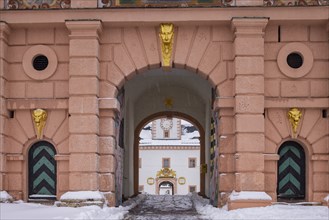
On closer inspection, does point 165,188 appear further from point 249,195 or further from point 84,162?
point 249,195

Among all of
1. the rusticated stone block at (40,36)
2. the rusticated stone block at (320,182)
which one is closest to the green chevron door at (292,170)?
the rusticated stone block at (320,182)

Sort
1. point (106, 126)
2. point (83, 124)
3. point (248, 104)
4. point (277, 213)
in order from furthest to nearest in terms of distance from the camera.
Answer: point (106, 126) → point (83, 124) → point (248, 104) → point (277, 213)

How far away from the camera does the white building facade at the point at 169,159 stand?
66419 mm

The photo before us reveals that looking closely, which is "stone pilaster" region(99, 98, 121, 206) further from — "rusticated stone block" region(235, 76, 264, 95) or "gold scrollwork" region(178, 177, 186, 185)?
"gold scrollwork" region(178, 177, 186, 185)

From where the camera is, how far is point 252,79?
16.6 m

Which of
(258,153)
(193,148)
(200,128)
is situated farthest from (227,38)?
(193,148)

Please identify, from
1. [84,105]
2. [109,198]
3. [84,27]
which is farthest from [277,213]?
[84,27]

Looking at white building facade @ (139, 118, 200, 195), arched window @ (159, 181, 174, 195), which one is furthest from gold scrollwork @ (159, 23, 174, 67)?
arched window @ (159, 181, 174, 195)

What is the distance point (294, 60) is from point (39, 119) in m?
6.85

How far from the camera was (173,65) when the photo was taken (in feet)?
57.2

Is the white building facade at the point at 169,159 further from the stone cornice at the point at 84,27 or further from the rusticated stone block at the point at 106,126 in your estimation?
the stone cornice at the point at 84,27

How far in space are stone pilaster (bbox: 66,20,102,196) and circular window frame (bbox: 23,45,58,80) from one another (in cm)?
69

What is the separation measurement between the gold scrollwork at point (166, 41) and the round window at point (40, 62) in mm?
3142

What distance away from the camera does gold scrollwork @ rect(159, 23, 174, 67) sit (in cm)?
1697
